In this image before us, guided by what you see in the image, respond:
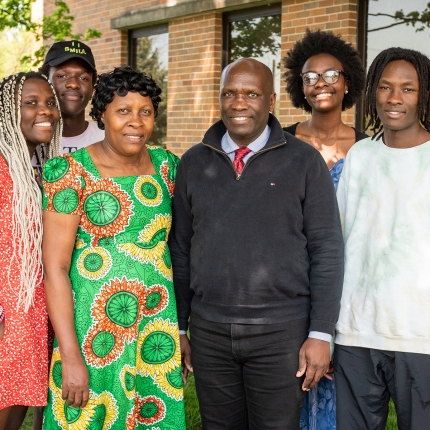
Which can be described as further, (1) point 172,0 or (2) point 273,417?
(1) point 172,0

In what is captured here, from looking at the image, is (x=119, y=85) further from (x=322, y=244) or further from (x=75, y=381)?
(x=75, y=381)

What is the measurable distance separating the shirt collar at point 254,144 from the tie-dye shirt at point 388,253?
18.2 inches

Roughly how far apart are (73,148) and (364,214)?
6.67 ft

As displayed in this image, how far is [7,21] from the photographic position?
7.47 metres

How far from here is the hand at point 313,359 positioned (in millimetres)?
3018

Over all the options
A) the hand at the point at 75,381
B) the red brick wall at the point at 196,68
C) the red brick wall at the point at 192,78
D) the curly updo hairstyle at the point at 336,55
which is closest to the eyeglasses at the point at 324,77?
the curly updo hairstyle at the point at 336,55

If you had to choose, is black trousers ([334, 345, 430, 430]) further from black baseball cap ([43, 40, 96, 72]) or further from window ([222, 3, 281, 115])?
window ([222, 3, 281, 115])

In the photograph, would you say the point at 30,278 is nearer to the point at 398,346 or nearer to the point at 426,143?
the point at 398,346

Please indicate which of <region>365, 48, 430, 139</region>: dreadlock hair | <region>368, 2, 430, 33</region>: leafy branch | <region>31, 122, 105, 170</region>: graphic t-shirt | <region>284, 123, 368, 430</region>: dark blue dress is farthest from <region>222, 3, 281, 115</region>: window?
<region>365, 48, 430, 139</region>: dreadlock hair

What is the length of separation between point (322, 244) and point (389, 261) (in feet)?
1.01

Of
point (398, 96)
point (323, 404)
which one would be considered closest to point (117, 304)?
point (323, 404)

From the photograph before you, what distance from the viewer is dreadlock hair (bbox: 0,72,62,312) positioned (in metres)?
3.10

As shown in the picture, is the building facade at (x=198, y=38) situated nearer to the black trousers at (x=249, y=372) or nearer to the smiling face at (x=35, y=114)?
the smiling face at (x=35, y=114)

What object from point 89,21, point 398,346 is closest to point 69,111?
point 398,346
